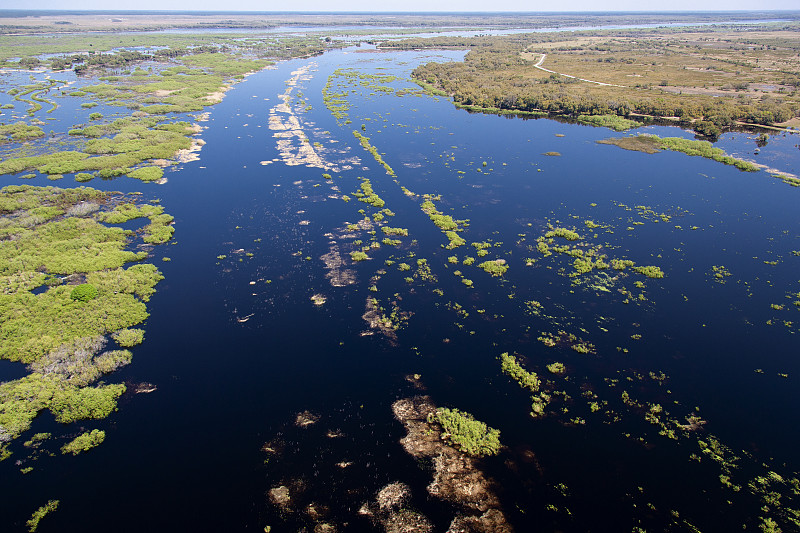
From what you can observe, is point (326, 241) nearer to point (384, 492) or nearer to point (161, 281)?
point (161, 281)

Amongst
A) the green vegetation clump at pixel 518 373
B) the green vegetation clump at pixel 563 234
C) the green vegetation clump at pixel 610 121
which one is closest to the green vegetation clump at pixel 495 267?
the green vegetation clump at pixel 563 234

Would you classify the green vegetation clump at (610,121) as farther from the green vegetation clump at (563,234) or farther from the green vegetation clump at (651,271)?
the green vegetation clump at (651,271)

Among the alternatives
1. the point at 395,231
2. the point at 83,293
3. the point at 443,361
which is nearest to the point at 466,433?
the point at 443,361

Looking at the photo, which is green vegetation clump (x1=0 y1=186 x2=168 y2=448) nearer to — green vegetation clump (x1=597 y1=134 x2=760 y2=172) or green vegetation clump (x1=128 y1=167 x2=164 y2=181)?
green vegetation clump (x1=128 y1=167 x2=164 y2=181)

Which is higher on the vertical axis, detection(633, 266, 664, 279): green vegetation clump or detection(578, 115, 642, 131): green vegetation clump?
detection(578, 115, 642, 131): green vegetation clump

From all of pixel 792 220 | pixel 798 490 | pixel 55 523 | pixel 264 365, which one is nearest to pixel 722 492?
pixel 798 490

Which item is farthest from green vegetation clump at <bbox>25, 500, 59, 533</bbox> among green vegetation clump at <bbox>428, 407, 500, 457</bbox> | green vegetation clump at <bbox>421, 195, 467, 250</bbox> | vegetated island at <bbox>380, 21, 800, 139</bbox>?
vegetated island at <bbox>380, 21, 800, 139</bbox>
